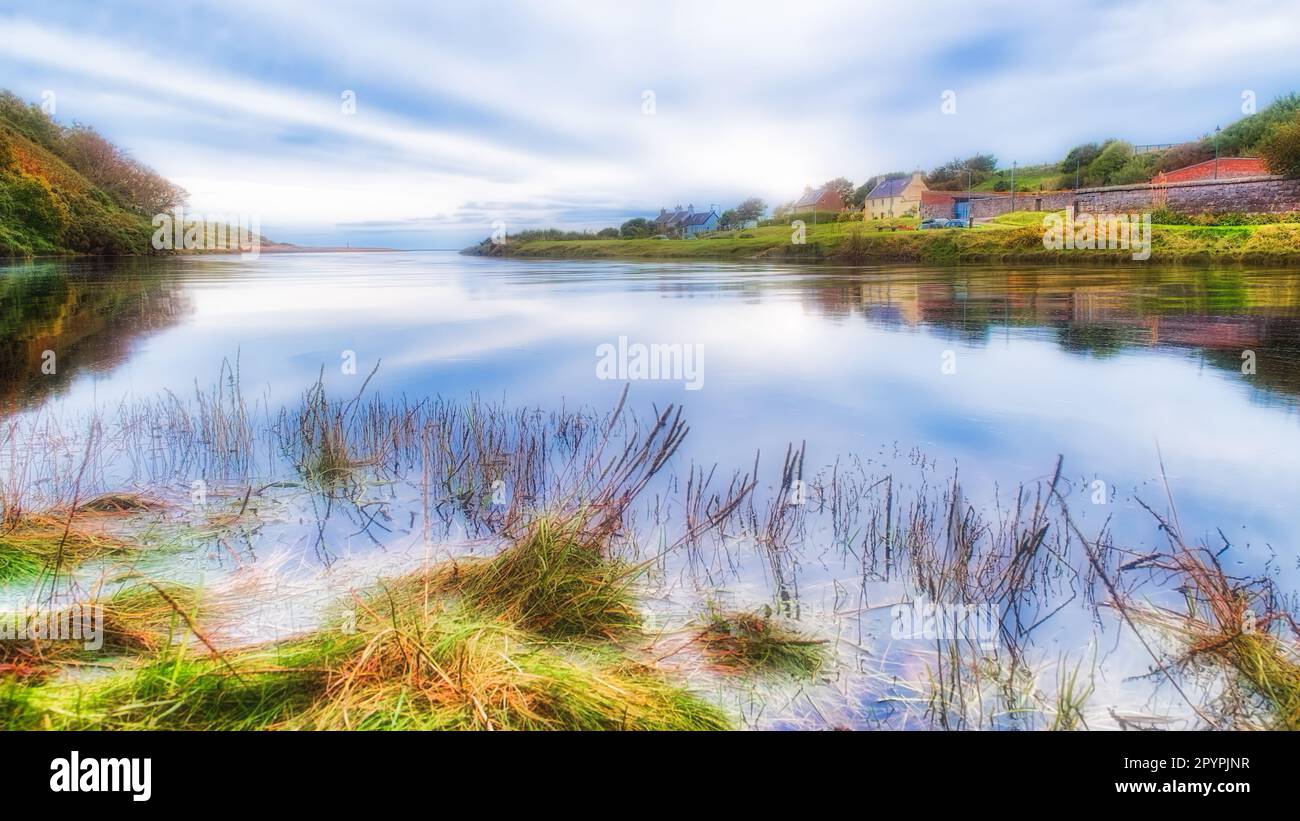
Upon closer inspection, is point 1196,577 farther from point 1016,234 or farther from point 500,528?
point 1016,234

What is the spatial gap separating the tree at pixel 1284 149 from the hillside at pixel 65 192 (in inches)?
1290

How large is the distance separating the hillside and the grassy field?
20.1 meters

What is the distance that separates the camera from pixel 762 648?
4.88 m

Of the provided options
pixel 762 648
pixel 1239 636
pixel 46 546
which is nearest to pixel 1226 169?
pixel 1239 636

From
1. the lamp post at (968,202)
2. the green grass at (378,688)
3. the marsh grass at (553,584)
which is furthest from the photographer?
the lamp post at (968,202)

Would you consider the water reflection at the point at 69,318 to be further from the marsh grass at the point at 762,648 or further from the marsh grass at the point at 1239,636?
the marsh grass at the point at 1239,636

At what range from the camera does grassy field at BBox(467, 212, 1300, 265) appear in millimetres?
32906

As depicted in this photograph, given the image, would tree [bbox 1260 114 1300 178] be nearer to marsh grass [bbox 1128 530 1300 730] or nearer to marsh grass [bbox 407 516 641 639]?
marsh grass [bbox 1128 530 1300 730]

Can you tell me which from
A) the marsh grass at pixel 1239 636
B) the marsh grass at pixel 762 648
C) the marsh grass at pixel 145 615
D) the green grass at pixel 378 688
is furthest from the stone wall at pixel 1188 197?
the marsh grass at pixel 145 615

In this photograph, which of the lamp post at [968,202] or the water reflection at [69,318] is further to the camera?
the lamp post at [968,202]

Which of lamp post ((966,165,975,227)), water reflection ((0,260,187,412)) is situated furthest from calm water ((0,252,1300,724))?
lamp post ((966,165,975,227))

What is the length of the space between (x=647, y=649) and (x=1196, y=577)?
10.7 ft

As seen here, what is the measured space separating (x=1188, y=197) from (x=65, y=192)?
1412 inches

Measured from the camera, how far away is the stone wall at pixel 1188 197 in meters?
25.7
